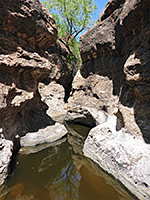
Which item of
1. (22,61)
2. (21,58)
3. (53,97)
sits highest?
(21,58)

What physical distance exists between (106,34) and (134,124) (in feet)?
17.2

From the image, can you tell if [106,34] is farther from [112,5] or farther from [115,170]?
[115,170]

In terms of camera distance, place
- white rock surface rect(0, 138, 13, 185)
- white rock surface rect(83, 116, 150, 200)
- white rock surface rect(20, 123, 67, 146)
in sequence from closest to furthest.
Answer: white rock surface rect(83, 116, 150, 200) < white rock surface rect(0, 138, 13, 185) < white rock surface rect(20, 123, 67, 146)

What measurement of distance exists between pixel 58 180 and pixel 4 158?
1.52 meters

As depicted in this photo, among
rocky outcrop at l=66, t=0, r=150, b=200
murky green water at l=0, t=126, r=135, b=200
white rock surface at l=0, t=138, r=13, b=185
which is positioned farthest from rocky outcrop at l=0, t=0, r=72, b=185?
rocky outcrop at l=66, t=0, r=150, b=200

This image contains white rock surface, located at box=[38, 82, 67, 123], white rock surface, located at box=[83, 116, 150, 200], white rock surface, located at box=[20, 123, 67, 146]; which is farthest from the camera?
white rock surface, located at box=[38, 82, 67, 123]

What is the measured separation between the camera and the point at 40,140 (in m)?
4.75

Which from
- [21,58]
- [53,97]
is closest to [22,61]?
[21,58]

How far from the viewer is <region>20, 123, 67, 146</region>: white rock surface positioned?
462 centimetres

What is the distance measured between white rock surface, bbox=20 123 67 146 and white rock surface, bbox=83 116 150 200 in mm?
1528

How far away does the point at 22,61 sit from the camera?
4316 mm

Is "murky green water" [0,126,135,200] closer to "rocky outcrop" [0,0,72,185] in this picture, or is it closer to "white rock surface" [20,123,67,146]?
"white rock surface" [20,123,67,146]

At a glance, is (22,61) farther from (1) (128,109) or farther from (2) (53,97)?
(2) (53,97)

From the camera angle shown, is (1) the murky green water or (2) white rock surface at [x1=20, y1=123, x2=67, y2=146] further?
(2) white rock surface at [x1=20, y1=123, x2=67, y2=146]
